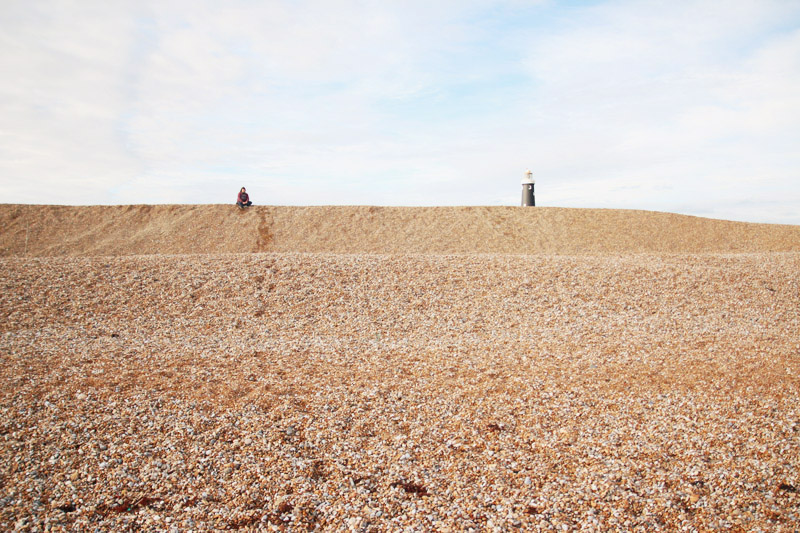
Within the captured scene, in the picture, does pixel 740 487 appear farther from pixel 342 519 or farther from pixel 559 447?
pixel 342 519

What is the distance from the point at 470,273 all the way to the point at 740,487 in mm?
9196

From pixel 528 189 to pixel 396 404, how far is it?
26505 millimetres

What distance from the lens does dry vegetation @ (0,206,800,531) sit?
14.0ft

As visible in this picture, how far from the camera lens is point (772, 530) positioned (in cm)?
388

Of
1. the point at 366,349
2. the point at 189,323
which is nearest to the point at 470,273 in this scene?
the point at 366,349

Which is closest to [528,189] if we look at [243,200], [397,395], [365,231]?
[365,231]

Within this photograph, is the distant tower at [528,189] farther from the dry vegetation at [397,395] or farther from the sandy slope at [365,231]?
the dry vegetation at [397,395]

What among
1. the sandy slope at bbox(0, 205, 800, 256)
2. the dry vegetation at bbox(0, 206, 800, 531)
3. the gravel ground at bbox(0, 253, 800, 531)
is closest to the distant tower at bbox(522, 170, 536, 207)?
the sandy slope at bbox(0, 205, 800, 256)

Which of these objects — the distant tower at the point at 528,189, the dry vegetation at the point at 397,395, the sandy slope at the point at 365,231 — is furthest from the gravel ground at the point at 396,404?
the distant tower at the point at 528,189

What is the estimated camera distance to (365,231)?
2414 cm

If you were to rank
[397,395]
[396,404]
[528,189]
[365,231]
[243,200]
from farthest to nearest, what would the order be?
1. [528,189]
2. [243,200]
3. [365,231]
4. [397,395]
5. [396,404]

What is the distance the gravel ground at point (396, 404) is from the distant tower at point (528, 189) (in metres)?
18.4

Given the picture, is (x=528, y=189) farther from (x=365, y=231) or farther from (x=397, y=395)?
(x=397, y=395)

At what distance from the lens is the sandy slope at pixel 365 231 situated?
21.9 metres
